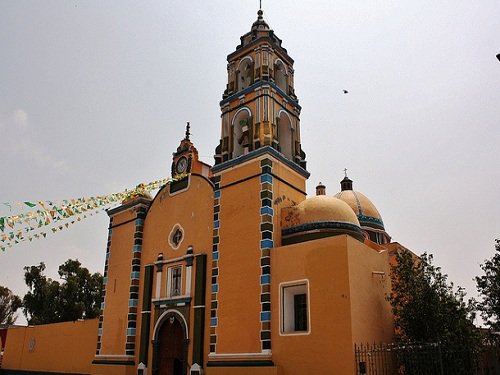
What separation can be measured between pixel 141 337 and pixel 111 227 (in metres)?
5.66

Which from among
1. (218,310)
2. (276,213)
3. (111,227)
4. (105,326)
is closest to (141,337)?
(105,326)

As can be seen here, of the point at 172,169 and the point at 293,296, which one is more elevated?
the point at 172,169

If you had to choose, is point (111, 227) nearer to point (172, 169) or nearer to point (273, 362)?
point (172, 169)

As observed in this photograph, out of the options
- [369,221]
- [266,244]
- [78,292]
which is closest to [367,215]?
[369,221]

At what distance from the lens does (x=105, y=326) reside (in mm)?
19531

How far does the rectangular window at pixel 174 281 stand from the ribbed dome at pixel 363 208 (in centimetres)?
970

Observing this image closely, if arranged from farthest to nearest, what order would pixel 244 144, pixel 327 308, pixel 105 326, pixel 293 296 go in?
pixel 105 326 → pixel 244 144 → pixel 293 296 → pixel 327 308

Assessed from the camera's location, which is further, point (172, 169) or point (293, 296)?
point (172, 169)

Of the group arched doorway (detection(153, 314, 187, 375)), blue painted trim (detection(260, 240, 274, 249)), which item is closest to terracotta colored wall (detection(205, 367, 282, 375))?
arched doorway (detection(153, 314, 187, 375))

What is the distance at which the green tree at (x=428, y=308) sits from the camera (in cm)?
1327

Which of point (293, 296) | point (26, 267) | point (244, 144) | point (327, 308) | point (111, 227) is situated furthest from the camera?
point (26, 267)

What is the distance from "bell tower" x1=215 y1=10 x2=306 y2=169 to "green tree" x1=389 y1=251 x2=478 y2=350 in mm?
5462

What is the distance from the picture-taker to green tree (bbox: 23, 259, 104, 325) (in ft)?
106

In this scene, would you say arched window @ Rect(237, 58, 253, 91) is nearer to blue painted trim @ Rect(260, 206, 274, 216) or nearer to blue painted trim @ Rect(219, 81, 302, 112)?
blue painted trim @ Rect(219, 81, 302, 112)
